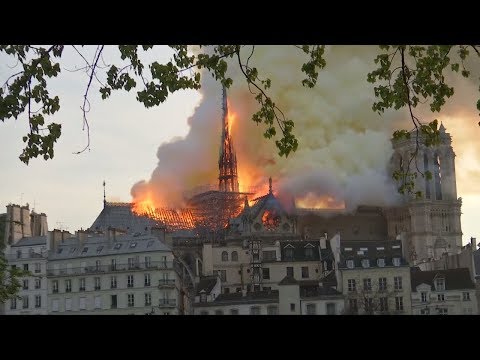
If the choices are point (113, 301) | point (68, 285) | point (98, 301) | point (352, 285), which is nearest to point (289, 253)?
point (352, 285)

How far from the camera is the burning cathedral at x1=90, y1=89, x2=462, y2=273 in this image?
65.3 metres

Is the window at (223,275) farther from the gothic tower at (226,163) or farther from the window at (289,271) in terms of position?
the gothic tower at (226,163)

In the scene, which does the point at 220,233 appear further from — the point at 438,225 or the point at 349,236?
the point at 438,225

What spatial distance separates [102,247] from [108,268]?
2.99 m

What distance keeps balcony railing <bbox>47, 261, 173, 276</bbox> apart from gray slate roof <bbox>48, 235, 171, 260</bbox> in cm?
85

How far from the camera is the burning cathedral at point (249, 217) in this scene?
65312mm

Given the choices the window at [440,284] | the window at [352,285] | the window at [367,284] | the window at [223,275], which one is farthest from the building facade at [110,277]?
the window at [440,284]

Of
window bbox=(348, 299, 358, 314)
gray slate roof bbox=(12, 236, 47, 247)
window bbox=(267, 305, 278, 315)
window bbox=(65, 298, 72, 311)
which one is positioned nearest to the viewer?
window bbox=(348, 299, 358, 314)

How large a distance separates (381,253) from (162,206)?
24889mm

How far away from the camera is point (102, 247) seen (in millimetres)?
50094

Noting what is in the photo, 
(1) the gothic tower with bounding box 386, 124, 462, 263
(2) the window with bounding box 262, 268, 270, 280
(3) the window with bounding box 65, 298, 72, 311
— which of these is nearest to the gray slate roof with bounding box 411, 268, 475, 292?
(2) the window with bounding box 262, 268, 270, 280

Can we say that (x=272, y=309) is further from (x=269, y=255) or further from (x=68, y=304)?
(x=269, y=255)

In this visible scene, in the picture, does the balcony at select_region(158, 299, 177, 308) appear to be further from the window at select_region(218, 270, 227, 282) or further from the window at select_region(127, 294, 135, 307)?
the window at select_region(218, 270, 227, 282)
